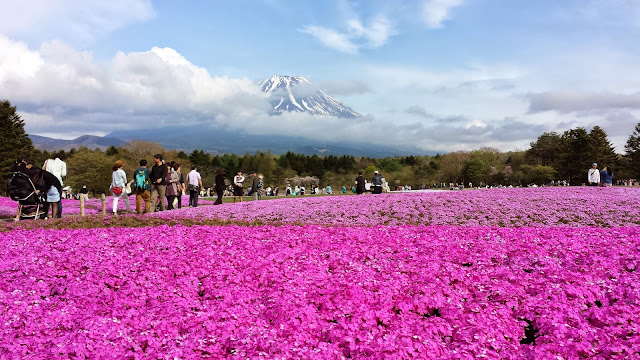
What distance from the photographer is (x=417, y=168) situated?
438 ft

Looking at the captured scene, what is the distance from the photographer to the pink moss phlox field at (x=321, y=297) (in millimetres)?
5617

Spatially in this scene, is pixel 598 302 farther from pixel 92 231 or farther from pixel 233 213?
pixel 233 213

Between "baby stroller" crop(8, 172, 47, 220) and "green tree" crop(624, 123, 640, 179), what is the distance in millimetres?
106178

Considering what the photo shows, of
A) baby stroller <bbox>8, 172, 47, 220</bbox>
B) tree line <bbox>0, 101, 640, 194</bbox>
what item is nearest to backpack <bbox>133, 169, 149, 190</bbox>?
baby stroller <bbox>8, 172, 47, 220</bbox>

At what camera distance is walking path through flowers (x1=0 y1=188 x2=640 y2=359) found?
564cm

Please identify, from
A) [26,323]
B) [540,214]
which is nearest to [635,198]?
[540,214]

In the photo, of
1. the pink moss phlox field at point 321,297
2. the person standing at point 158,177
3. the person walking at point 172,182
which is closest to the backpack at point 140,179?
the person standing at point 158,177

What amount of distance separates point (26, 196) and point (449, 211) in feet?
65.5

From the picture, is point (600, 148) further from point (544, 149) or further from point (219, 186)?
point (219, 186)

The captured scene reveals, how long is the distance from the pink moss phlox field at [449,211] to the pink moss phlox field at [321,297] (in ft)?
27.5

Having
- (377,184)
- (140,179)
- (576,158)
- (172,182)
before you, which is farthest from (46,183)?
(576,158)

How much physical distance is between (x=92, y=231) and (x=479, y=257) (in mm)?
11294

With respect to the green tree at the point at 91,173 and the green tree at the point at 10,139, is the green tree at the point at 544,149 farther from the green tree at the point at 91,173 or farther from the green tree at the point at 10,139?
the green tree at the point at 10,139

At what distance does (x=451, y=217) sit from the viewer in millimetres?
20953
